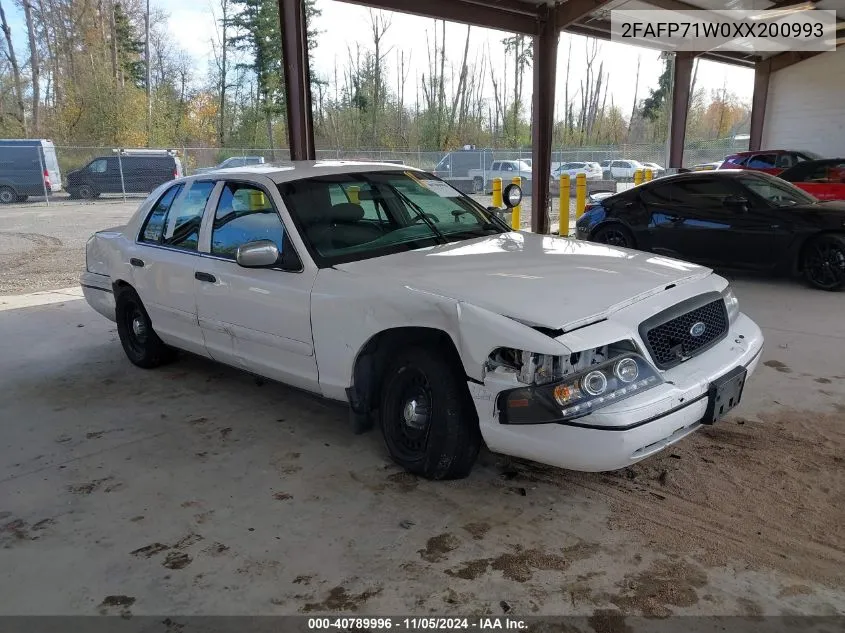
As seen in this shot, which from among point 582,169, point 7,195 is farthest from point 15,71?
point 582,169

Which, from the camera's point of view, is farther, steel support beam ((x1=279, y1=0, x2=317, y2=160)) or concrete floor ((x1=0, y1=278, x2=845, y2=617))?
steel support beam ((x1=279, y1=0, x2=317, y2=160))

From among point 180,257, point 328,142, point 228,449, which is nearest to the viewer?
point 228,449

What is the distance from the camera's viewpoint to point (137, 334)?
5.41 meters

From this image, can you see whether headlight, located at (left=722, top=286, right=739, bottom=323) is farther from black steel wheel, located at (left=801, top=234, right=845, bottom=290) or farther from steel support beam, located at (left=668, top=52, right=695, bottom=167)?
steel support beam, located at (left=668, top=52, right=695, bottom=167)

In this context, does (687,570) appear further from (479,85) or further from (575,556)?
(479,85)

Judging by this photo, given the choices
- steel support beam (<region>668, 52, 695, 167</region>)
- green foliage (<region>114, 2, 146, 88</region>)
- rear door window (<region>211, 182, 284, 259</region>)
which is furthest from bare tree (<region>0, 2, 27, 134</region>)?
rear door window (<region>211, 182, 284, 259</region>)

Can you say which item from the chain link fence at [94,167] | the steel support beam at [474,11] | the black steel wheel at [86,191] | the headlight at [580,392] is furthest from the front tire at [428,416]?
the black steel wheel at [86,191]

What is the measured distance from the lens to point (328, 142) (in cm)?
3759

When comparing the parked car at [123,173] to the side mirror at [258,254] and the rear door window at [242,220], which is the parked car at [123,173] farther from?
the side mirror at [258,254]

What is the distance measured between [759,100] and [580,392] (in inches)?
952

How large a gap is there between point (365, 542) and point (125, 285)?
3530 mm

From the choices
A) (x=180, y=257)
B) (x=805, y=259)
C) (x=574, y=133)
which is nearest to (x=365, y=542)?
(x=180, y=257)

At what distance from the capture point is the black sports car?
7.45 meters

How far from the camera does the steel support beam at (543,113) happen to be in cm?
1254
